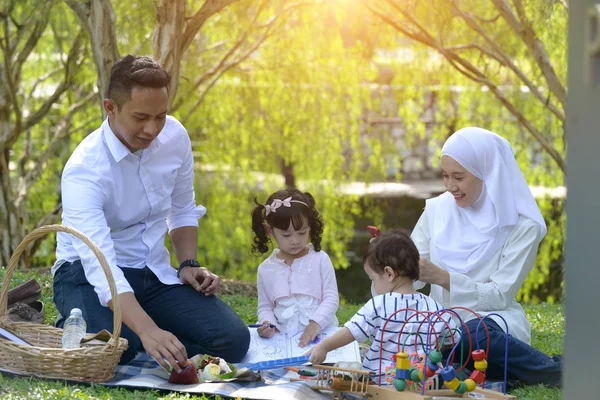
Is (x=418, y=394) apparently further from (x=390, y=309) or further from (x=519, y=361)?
(x=519, y=361)

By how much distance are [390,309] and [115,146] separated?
1.58 meters

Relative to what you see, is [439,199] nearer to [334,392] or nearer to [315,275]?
[315,275]

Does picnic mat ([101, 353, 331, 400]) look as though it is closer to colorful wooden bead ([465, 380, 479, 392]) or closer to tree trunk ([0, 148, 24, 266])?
colorful wooden bead ([465, 380, 479, 392])

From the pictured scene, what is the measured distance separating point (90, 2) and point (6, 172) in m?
4.35

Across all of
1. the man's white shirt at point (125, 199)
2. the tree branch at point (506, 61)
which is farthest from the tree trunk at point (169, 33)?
the tree branch at point (506, 61)

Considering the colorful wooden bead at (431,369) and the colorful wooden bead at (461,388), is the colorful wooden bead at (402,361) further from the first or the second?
the colorful wooden bead at (461,388)

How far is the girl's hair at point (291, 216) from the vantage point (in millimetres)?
4820

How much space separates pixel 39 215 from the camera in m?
12.2

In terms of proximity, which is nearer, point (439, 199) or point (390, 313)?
point (390, 313)

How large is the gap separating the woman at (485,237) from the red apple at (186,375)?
3.75 ft

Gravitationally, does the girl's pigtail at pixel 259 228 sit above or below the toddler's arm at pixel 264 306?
above

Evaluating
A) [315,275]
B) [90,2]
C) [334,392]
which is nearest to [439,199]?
[315,275]

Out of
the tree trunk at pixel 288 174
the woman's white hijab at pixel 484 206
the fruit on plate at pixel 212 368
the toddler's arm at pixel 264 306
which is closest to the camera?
the fruit on plate at pixel 212 368

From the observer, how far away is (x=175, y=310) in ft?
15.0
